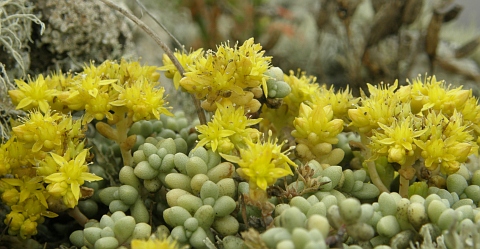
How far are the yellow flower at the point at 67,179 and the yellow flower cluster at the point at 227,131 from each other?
26 cm

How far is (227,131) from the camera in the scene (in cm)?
118

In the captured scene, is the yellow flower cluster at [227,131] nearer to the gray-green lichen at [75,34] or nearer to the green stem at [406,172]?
the green stem at [406,172]

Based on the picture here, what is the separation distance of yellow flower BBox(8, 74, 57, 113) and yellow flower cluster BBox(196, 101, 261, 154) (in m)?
0.39

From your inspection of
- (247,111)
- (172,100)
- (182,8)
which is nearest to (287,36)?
(182,8)

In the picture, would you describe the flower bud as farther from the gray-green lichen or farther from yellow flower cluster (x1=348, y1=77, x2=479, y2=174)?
the gray-green lichen

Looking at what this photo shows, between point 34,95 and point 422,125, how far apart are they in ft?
3.01

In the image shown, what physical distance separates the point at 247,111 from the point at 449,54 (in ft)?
6.24

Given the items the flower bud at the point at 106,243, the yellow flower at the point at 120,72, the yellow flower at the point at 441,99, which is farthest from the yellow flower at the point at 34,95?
the yellow flower at the point at 441,99

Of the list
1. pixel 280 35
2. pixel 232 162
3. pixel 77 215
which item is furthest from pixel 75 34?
pixel 280 35

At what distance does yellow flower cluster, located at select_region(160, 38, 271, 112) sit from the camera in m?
1.20

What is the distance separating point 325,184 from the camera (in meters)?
1.19

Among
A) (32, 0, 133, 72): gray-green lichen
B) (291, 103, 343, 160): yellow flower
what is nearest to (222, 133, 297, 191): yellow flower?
(291, 103, 343, 160): yellow flower

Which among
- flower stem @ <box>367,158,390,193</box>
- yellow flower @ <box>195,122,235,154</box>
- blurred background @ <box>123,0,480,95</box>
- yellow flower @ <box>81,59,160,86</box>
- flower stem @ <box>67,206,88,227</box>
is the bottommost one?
flower stem @ <box>67,206,88,227</box>

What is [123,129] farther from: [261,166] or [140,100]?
[261,166]
